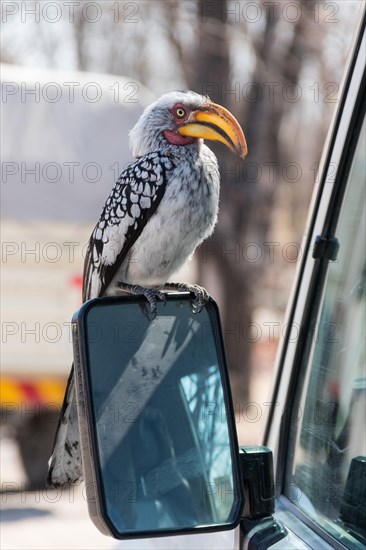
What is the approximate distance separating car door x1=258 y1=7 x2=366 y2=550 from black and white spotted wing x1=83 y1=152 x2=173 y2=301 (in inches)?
33.2

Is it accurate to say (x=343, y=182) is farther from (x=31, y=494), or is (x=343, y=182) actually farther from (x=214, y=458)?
(x=31, y=494)

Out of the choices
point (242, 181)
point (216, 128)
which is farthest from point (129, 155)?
point (216, 128)

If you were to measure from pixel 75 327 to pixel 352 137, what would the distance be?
0.82 metres

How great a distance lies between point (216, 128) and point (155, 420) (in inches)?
46.3

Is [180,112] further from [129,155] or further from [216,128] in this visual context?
[129,155]

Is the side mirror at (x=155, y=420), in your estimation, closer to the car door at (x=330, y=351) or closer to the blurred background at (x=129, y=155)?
→ the car door at (x=330, y=351)

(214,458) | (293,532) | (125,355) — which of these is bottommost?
(293,532)

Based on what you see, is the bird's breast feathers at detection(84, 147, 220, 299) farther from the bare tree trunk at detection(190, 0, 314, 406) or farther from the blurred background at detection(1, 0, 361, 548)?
the bare tree trunk at detection(190, 0, 314, 406)

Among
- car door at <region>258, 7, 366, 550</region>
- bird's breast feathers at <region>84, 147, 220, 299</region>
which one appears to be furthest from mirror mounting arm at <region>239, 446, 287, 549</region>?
bird's breast feathers at <region>84, 147, 220, 299</region>

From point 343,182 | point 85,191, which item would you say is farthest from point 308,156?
point 343,182

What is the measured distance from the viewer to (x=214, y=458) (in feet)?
6.64

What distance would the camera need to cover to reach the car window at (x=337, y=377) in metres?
2.08

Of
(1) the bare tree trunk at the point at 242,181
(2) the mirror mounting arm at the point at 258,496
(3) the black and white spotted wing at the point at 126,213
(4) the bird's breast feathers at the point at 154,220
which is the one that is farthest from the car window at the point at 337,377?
(1) the bare tree trunk at the point at 242,181

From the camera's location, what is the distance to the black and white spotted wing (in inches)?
116
